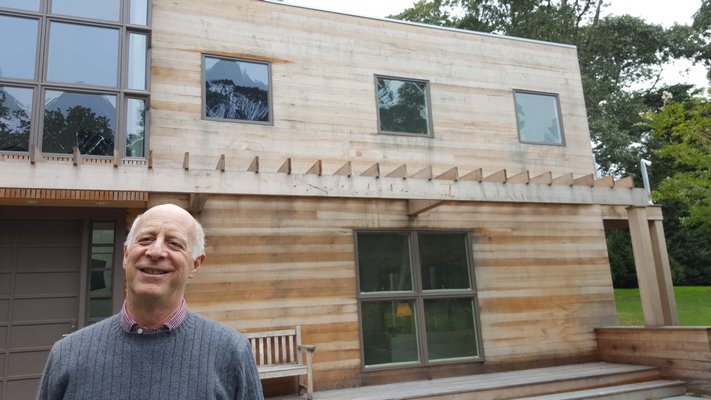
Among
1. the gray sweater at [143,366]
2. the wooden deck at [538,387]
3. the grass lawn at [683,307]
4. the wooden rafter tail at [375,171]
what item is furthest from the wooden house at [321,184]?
the grass lawn at [683,307]

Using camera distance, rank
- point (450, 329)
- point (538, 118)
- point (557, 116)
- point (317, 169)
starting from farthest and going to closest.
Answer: point (557, 116)
point (538, 118)
point (450, 329)
point (317, 169)

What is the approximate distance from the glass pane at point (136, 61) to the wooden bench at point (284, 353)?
280cm

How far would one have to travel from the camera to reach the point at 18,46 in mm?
4707

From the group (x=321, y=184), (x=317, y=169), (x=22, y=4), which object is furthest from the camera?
(x=22, y=4)

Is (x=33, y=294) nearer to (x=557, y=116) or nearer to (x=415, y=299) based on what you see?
(x=415, y=299)

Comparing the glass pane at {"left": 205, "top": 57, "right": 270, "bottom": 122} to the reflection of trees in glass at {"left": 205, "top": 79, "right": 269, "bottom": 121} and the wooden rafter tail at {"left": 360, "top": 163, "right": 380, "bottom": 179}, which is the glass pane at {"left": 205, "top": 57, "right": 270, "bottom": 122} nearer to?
the reflection of trees in glass at {"left": 205, "top": 79, "right": 269, "bottom": 121}

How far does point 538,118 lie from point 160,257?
6.94m

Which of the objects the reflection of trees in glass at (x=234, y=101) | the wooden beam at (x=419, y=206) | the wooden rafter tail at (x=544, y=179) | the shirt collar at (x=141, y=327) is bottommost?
the shirt collar at (x=141, y=327)

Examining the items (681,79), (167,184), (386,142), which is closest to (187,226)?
(167,184)

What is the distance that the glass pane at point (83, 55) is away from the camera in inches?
189

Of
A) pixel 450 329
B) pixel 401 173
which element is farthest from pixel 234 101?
A: pixel 450 329

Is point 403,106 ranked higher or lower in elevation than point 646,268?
higher

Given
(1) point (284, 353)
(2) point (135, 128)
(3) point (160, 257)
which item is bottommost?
(1) point (284, 353)

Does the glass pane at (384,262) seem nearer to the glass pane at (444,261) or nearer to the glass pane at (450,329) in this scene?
the glass pane at (444,261)
